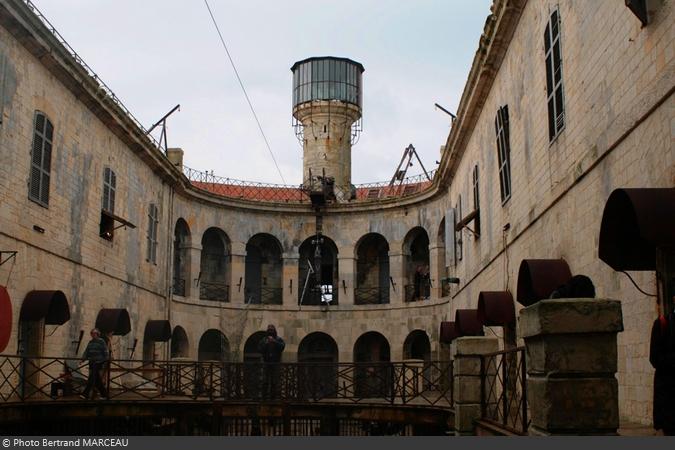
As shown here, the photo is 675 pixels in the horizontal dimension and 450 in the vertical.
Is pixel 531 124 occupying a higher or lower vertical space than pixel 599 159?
higher

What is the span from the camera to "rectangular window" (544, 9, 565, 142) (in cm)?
1298

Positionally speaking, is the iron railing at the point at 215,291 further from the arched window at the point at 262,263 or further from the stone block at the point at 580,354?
the stone block at the point at 580,354

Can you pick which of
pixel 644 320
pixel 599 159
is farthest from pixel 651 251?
pixel 599 159

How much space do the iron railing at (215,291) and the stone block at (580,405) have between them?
24.2 metres

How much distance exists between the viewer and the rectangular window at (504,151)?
17.0 m

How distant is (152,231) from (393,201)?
941cm

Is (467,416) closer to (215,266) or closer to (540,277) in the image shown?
(540,277)

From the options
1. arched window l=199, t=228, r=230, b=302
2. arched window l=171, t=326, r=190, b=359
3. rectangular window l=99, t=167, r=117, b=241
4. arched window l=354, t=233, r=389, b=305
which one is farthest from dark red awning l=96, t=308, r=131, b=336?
arched window l=354, t=233, r=389, b=305

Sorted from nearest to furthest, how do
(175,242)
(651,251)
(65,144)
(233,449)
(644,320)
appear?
(233,449) < (651,251) < (644,320) < (65,144) < (175,242)

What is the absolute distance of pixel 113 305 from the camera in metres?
22.0

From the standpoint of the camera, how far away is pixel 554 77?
13297mm

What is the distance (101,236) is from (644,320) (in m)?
15.7

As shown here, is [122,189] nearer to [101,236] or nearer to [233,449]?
[101,236]

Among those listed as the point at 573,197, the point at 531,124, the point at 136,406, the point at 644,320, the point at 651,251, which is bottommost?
the point at 136,406
